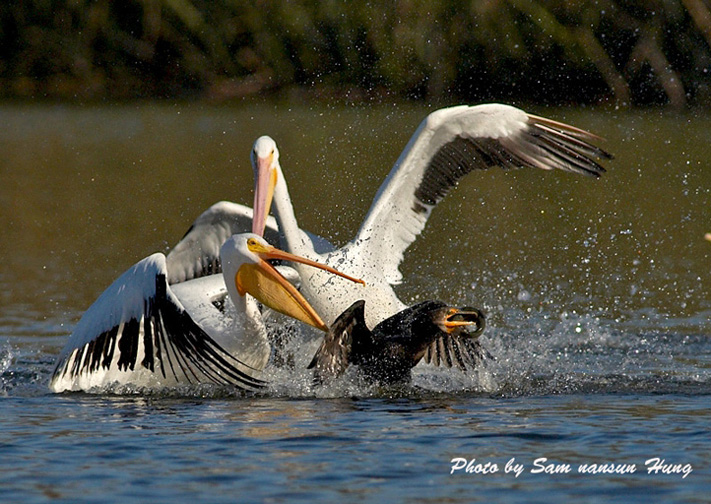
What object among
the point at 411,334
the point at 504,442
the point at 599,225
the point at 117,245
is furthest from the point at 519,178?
the point at 504,442

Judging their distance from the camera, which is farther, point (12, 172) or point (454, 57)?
point (454, 57)

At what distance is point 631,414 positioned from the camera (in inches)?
220

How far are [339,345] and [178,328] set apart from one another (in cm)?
77

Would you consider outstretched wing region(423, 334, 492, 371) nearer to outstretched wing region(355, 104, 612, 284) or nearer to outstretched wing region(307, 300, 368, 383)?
outstretched wing region(307, 300, 368, 383)

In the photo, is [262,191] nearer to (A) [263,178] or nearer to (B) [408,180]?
(A) [263,178]

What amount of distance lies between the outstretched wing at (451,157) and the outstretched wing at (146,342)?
1.27 m

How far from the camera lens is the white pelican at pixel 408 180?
273 inches

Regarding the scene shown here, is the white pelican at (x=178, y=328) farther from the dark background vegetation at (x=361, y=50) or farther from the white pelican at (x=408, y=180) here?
the dark background vegetation at (x=361, y=50)

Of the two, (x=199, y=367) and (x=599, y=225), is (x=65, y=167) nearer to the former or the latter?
(x=599, y=225)

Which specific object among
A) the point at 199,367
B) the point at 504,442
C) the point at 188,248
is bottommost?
the point at 504,442

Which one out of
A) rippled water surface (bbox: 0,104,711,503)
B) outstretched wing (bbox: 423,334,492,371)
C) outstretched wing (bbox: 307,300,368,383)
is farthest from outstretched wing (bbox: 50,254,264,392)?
outstretched wing (bbox: 423,334,492,371)

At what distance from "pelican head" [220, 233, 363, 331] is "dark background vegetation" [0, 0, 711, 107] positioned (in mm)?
12668

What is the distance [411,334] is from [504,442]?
1.31 m

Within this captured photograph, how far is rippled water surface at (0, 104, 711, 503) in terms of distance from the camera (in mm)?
4723
